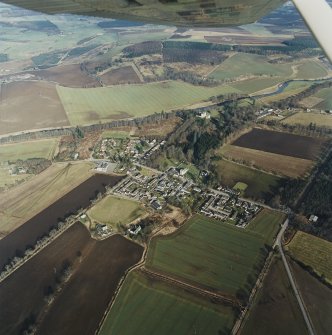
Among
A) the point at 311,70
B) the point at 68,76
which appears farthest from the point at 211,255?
the point at 68,76

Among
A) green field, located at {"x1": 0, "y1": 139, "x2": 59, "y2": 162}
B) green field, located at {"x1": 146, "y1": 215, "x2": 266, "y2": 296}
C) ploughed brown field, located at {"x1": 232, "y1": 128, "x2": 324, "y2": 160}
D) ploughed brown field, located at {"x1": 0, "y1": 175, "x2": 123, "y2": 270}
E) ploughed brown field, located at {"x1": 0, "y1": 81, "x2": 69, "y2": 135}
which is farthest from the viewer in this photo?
ploughed brown field, located at {"x1": 0, "y1": 81, "x2": 69, "y2": 135}

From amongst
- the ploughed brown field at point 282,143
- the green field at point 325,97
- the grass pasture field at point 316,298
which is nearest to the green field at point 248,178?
the ploughed brown field at point 282,143

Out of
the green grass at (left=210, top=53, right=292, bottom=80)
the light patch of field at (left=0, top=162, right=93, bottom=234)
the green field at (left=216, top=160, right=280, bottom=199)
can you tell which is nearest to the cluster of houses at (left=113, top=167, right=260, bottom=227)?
the green field at (left=216, top=160, right=280, bottom=199)

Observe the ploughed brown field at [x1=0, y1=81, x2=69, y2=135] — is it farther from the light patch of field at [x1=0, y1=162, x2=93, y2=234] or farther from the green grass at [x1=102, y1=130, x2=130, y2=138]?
the light patch of field at [x1=0, y1=162, x2=93, y2=234]

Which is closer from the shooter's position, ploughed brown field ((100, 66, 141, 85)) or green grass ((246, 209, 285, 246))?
green grass ((246, 209, 285, 246))

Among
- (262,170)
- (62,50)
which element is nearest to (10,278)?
(262,170)

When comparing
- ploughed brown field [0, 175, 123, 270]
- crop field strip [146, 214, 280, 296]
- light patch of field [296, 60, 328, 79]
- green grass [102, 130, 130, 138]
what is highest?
light patch of field [296, 60, 328, 79]

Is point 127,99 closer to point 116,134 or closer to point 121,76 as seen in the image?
point 116,134
